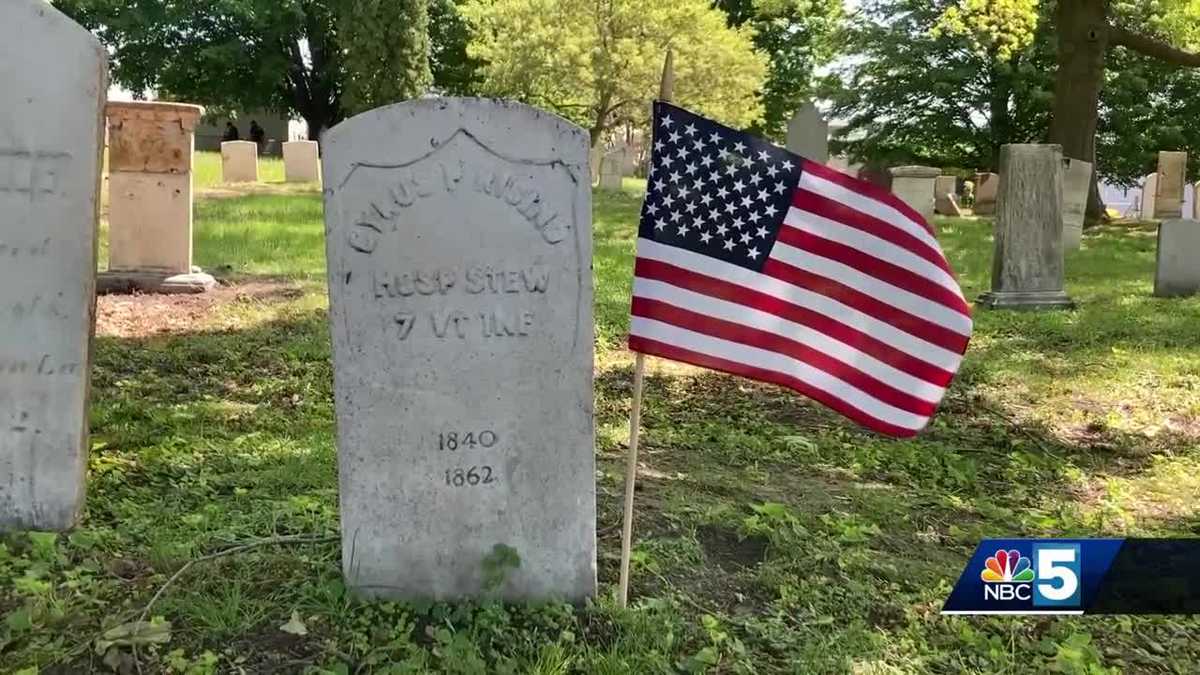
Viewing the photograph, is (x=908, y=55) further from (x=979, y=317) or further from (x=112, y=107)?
(x=112, y=107)

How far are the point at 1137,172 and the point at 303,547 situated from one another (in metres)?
33.6

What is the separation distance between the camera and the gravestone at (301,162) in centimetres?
2225

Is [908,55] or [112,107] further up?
[908,55]

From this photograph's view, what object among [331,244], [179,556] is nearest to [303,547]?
[179,556]

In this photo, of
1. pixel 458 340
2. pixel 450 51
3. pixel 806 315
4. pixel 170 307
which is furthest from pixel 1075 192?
pixel 450 51

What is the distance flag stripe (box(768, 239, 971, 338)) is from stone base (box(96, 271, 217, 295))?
692 centimetres

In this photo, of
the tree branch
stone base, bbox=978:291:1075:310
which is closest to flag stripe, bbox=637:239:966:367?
stone base, bbox=978:291:1075:310

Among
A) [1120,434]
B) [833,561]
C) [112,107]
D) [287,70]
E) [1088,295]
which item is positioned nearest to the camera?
[833,561]

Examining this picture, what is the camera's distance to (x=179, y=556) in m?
3.33

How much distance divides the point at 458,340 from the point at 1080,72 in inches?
668

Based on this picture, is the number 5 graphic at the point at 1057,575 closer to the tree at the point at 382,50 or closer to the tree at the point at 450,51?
the tree at the point at 382,50

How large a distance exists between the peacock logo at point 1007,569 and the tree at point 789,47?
35.7 m

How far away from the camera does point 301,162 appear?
22375mm

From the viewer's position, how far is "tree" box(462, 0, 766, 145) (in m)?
24.5
